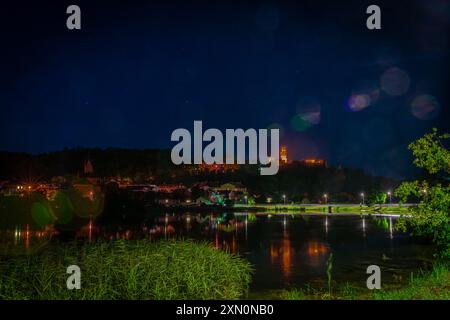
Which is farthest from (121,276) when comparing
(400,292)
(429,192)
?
(429,192)

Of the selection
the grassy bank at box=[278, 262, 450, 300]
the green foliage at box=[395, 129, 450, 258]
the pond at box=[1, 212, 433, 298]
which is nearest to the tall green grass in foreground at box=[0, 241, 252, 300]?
the pond at box=[1, 212, 433, 298]

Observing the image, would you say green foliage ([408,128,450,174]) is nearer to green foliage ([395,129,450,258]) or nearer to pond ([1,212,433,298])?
green foliage ([395,129,450,258])

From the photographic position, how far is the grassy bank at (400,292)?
45.3ft

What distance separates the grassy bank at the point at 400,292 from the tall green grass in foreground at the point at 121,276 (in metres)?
2.49

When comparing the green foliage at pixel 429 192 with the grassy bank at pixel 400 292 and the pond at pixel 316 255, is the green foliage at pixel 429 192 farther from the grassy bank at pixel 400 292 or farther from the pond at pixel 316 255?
the pond at pixel 316 255

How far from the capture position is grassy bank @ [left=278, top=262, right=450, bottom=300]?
13.8 meters

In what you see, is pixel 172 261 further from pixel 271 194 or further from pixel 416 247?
pixel 271 194

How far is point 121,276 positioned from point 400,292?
8.55 m

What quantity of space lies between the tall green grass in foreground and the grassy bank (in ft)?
8.17

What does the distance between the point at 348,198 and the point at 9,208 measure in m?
104

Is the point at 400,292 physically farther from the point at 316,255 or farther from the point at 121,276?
the point at 316,255

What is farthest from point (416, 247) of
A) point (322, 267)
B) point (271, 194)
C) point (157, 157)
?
point (157, 157)
